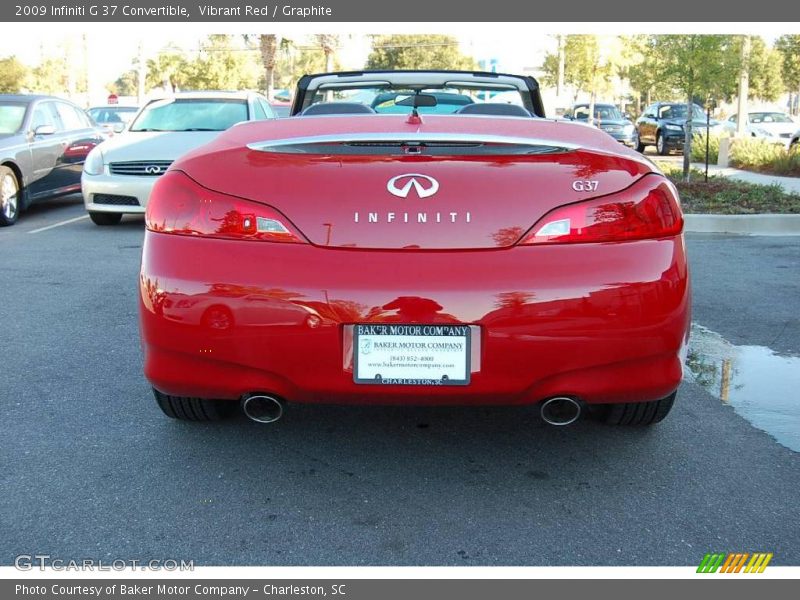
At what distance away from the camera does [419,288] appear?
273 cm

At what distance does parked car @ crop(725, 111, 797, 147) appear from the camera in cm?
2527

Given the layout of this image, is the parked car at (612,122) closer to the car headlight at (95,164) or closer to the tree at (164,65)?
the car headlight at (95,164)

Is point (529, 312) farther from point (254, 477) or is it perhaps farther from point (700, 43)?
point (700, 43)

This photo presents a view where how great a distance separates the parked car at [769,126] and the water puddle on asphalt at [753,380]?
2128 cm

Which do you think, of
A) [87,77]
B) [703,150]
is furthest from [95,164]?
[87,77]

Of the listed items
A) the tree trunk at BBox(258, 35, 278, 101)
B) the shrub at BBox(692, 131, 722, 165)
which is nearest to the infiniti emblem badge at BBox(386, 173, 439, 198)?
the shrub at BBox(692, 131, 722, 165)

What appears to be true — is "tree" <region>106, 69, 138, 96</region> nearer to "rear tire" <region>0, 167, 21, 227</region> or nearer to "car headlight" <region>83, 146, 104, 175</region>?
"rear tire" <region>0, 167, 21, 227</region>

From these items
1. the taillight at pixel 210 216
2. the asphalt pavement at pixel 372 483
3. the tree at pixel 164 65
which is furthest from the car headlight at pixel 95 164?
the tree at pixel 164 65

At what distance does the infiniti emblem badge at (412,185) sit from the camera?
285cm

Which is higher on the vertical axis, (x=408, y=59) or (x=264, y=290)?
(x=408, y=59)

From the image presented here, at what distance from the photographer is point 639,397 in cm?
294

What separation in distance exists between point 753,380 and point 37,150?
365 inches

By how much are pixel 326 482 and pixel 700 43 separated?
39.1ft
